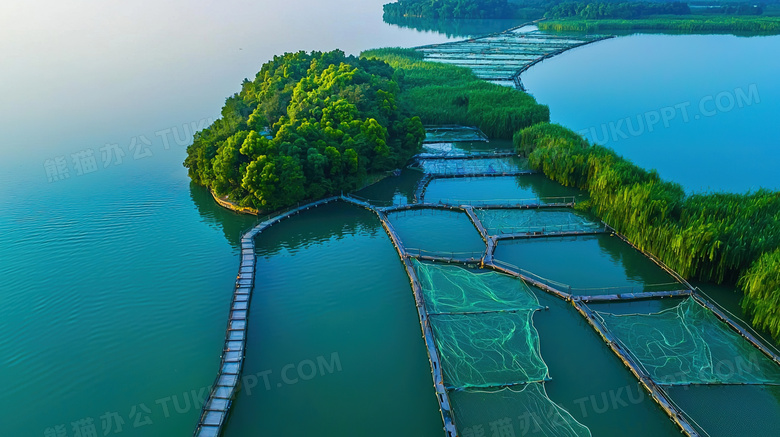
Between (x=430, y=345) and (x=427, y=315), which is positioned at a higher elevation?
(x=427, y=315)

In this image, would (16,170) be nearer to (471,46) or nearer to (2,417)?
(2,417)

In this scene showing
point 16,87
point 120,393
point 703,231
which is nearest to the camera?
point 120,393

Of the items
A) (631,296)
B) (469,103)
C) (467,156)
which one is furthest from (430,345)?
(469,103)

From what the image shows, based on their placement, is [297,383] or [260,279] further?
[260,279]

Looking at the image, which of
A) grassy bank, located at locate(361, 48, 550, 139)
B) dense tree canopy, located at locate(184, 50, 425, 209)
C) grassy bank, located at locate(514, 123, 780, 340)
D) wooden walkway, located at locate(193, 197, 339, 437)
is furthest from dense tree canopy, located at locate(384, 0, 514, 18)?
wooden walkway, located at locate(193, 197, 339, 437)

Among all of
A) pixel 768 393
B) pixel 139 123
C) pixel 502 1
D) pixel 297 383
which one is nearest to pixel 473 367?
pixel 297 383

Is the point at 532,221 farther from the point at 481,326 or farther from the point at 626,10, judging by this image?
the point at 626,10

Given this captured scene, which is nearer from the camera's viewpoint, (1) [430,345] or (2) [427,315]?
(1) [430,345]
